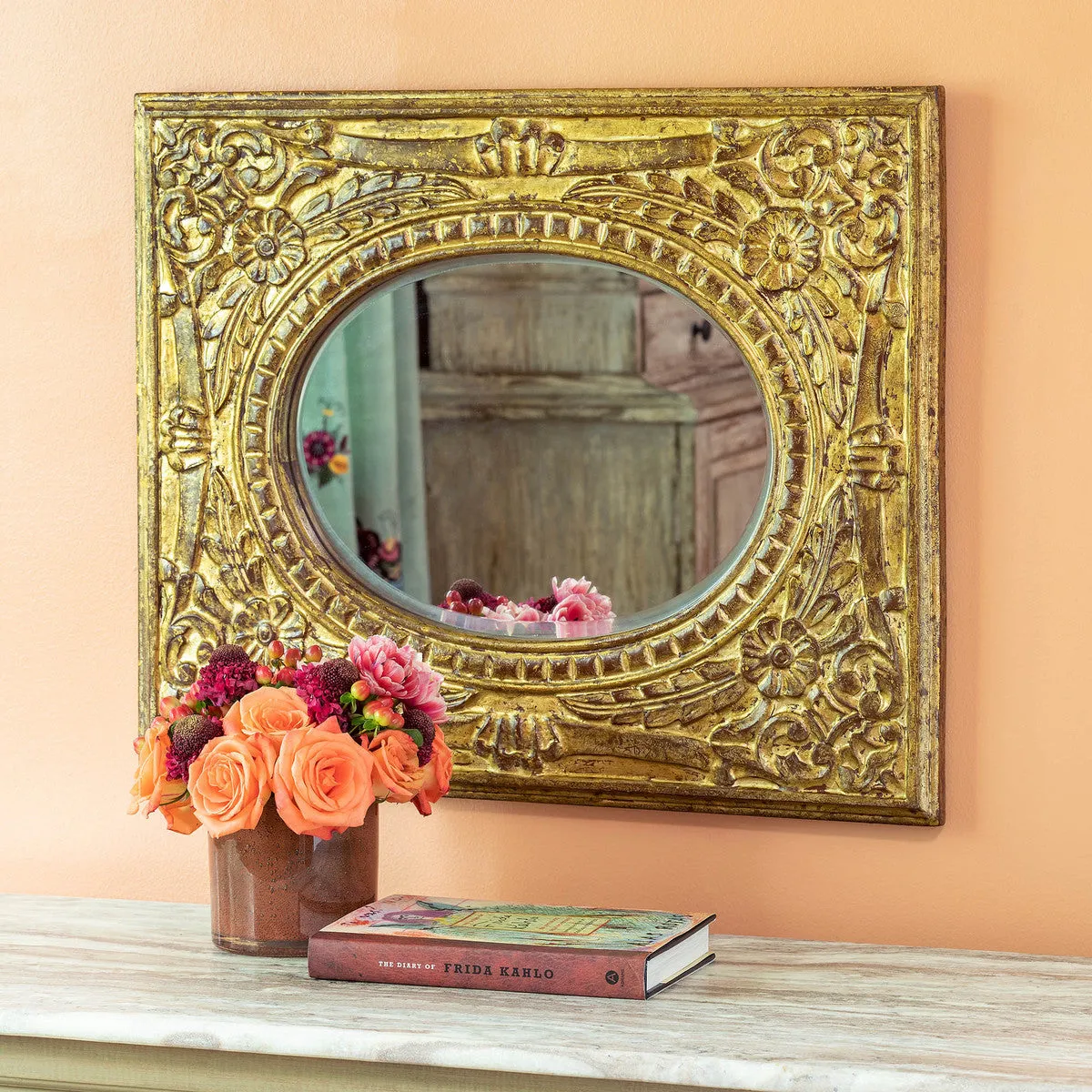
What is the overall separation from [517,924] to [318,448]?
25.8 inches

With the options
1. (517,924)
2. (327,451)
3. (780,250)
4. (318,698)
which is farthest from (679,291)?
(517,924)

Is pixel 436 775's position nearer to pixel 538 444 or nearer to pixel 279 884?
pixel 279 884

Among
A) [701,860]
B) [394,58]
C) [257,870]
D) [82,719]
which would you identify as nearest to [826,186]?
[394,58]

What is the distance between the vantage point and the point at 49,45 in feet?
5.95

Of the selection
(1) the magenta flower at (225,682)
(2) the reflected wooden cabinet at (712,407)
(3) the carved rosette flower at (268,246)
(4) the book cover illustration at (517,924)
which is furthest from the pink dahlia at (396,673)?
(3) the carved rosette flower at (268,246)

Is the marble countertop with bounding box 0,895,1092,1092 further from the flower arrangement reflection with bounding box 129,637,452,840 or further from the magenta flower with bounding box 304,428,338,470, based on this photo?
the magenta flower with bounding box 304,428,338,470

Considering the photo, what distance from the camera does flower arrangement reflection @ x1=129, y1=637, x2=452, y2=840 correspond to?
1.45 metres

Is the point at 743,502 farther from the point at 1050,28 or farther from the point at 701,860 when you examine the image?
the point at 1050,28

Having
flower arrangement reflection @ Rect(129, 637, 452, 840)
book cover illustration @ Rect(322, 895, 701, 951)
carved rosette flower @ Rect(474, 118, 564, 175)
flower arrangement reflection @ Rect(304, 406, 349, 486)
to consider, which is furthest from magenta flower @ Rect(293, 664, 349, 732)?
carved rosette flower @ Rect(474, 118, 564, 175)

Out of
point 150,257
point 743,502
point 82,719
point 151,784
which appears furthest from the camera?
point 82,719

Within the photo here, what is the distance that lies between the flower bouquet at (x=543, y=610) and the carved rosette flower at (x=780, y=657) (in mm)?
176

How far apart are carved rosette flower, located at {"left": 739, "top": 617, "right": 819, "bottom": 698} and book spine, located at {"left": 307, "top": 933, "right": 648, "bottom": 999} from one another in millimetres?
402

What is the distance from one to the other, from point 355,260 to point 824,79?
2.00 feet

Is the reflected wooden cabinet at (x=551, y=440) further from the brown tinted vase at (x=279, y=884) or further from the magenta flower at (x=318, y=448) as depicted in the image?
the brown tinted vase at (x=279, y=884)
